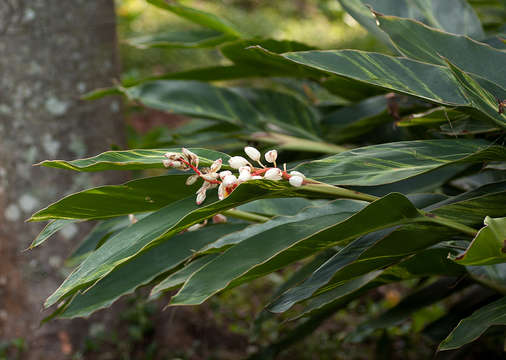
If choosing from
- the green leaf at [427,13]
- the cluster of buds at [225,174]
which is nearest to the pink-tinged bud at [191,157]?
the cluster of buds at [225,174]

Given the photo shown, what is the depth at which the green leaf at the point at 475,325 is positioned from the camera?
0.50 meters

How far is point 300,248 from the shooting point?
0.49 m

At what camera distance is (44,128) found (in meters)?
1.25

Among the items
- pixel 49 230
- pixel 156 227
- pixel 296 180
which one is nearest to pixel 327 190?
pixel 296 180

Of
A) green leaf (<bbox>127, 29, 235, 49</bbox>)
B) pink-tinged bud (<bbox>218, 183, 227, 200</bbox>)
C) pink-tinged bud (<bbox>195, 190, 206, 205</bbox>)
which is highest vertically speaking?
pink-tinged bud (<bbox>218, 183, 227, 200</bbox>)

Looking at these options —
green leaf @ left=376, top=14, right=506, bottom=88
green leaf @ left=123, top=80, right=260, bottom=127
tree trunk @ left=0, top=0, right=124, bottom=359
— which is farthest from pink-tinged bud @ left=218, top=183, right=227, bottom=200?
tree trunk @ left=0, top=0, right=124, bottom=359

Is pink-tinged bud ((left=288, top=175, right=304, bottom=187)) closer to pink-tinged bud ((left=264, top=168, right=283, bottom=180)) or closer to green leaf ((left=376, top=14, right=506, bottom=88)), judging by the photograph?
pink-tinged bud ((left=264, top=168, right=283, bottom=180))

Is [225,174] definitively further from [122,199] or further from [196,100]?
[196,100]

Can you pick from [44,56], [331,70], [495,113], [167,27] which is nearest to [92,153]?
[44,56]

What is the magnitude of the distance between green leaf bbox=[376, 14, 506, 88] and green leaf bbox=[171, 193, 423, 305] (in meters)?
0.19

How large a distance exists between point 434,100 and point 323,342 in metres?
1.10

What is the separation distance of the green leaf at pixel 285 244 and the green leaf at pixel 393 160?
4cm

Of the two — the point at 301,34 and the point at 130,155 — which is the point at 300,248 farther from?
the point at 301,34

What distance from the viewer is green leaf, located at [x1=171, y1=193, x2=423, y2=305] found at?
0.47 metres
